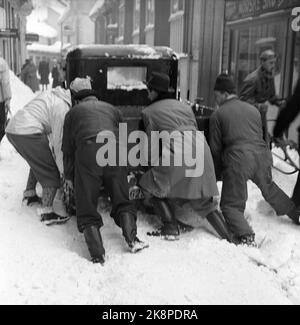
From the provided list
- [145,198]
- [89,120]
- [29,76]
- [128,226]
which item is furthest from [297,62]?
[29,76]


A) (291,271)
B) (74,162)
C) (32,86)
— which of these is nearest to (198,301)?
(291,271)

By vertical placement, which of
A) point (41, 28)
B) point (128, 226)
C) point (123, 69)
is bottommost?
point (128, 226)

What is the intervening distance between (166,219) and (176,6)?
13964 millimetres

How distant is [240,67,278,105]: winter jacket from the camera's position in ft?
24.1

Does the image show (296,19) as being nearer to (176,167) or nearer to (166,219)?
(176,167)

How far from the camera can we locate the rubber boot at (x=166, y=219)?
5297 millimetres

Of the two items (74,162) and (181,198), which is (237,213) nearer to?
(181,198)

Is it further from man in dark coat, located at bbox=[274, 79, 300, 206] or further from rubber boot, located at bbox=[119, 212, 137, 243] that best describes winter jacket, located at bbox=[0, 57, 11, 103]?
man in dark coat, located at bbox=[274, 79, 300, 206]

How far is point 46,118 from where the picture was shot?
547 centimetres

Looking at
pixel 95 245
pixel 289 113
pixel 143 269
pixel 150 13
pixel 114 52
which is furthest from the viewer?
pixel 150 13

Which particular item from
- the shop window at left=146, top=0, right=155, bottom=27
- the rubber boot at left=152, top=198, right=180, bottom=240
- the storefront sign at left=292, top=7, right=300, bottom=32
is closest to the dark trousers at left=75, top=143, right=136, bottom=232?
the rubber boot at left=152, top=198, right=180, bottom=240

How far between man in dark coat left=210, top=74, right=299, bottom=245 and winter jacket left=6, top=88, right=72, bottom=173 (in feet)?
5.30

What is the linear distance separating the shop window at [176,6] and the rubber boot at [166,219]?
12704 mm

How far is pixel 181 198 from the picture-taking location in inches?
208
